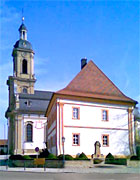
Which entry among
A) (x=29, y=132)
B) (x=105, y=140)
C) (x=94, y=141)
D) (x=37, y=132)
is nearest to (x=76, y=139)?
(x=94, y=141)

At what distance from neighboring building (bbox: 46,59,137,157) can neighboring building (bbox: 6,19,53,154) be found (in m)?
25.7

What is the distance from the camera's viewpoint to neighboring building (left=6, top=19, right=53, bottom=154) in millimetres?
60031

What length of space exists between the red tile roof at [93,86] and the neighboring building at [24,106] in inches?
984

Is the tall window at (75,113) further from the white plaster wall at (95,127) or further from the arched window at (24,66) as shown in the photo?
the arched window at (24,66)

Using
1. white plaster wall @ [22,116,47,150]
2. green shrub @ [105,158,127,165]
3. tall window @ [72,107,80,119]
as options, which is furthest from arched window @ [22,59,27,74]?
green shrub @ [105,158,127,165]

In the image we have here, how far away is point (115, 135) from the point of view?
115 ft

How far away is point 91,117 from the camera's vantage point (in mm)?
33781

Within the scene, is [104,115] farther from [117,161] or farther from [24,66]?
[24,66]

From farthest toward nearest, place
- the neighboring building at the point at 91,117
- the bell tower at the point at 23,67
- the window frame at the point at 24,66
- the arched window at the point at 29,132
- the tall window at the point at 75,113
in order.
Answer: the window frame at the point at 24,66 < the bell tower at the point at 23,67 < the arched window at the point at 29,132 < the tall window at the point at 75,113 < the neighboring building at the point at 91,117

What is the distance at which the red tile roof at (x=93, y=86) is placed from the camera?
3450 cm

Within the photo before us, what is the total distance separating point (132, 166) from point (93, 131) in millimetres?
7638

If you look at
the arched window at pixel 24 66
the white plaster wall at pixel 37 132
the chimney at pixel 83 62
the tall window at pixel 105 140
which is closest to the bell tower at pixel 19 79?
the arched window at pixel 24 66

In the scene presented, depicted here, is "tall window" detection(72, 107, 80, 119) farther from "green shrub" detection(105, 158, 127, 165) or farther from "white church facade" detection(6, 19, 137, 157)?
"green shrub" detection(105, 158, 127, 165)

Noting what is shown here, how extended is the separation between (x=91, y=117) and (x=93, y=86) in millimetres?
4387
